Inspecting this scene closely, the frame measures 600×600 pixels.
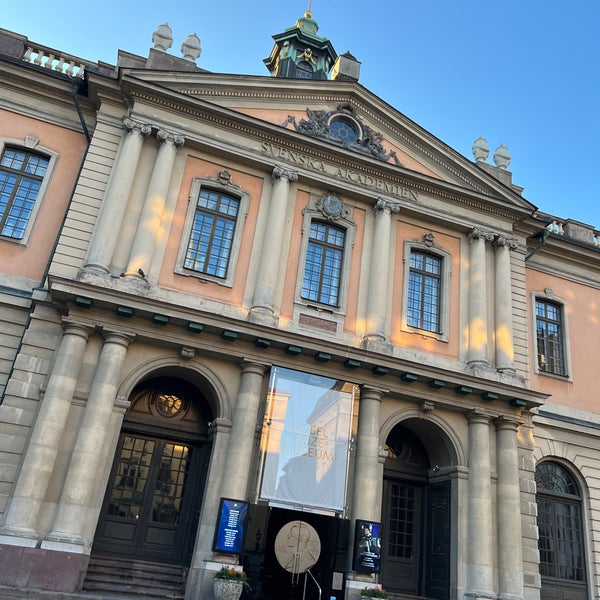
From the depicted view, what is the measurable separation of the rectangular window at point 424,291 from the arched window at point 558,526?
17.9ft

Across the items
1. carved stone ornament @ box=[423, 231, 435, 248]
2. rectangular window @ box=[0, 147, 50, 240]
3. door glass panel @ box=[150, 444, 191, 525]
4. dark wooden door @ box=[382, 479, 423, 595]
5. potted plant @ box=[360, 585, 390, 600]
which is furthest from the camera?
carved stone ornament @ box=[423, 231, 435, 248]

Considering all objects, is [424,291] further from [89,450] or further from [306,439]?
[89,450]

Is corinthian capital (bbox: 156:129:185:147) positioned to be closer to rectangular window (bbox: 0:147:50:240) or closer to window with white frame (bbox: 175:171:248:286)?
window with white frame (bbox: 175:171:248:286)

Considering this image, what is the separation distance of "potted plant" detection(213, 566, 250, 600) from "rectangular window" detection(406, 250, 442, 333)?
7753 millimetres

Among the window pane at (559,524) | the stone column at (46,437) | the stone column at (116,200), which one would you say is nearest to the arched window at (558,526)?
the window pane at (559,524)

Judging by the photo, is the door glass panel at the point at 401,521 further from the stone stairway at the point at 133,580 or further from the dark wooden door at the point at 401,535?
the stone stairway at the point at 133,580

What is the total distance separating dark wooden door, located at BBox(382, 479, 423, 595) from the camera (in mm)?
15766

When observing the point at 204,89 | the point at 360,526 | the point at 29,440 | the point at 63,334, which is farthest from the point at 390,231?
the point at 29,440

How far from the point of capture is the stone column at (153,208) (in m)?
14.3

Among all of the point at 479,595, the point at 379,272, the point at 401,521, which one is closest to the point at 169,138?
the point at 379,272

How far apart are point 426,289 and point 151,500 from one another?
9.07 meters

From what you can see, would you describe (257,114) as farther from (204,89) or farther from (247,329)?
(247,329)

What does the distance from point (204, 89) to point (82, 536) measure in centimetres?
1113

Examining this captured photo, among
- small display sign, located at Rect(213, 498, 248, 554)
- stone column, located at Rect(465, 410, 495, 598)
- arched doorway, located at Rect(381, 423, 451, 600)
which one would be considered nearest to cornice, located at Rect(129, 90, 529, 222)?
stone column, located at Rect(465, 410, 495, 598)
